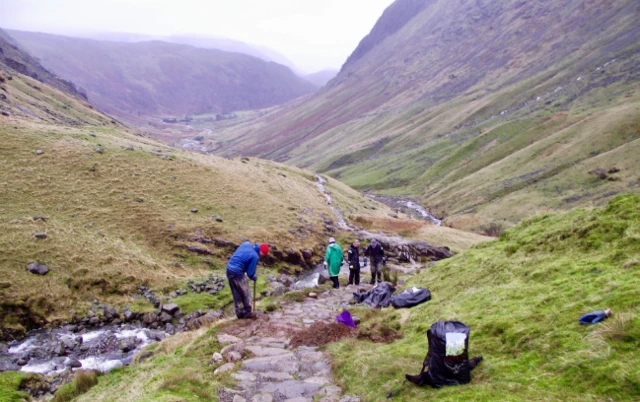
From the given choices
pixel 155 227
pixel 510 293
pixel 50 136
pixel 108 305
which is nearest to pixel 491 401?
pixel 510 293

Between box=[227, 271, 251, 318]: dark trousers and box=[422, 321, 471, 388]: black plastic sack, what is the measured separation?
9.62 meters

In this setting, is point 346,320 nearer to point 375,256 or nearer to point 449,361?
point 449,361

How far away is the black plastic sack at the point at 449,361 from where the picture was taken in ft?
26.8

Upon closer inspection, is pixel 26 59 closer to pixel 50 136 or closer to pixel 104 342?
pixel 50 136

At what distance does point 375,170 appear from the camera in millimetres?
135750

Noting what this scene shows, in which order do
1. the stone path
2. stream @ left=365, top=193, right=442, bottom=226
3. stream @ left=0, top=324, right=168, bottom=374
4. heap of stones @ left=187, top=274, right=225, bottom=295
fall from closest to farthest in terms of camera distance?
the stone path → stream @ left=0, top=324, right=168, bottom=374 → heap of stones @ left=187, top=274, right=225, bottom=295 → stream @ left=365, top=193, right=442, bottom=226

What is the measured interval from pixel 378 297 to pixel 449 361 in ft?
33.8

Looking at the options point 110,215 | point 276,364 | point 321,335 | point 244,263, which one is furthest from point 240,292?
point 110,215

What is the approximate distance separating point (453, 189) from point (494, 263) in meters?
83.8

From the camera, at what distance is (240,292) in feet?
54.7

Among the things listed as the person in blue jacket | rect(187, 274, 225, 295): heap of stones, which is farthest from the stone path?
rect(187, 274, 225, 295): heap of stones

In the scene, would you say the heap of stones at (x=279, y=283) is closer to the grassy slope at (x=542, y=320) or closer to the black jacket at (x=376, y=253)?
the black jacket at (x=376, y=253)

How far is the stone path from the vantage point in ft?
32.4

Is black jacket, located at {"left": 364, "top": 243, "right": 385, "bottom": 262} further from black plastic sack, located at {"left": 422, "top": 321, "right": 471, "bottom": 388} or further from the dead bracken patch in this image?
black plastic sack, located at {"left": 422, "top": 321, "right": 471, "bottom": 388}
